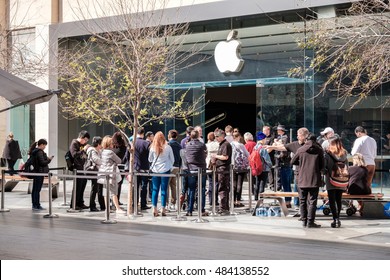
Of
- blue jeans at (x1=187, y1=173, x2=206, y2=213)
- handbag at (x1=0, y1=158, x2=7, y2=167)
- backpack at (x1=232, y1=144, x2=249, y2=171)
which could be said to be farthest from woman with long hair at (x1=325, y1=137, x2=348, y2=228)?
handbag at (x1=0, y1=158, x2=7, y2=167)

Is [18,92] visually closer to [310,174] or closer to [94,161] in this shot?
[310,174]

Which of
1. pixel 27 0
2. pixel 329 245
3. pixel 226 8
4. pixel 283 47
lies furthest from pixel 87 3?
pixel 329 245

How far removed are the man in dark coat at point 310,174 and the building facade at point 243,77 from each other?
542 cm

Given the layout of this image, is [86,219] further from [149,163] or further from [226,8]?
[226,8]

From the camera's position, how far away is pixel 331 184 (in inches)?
588

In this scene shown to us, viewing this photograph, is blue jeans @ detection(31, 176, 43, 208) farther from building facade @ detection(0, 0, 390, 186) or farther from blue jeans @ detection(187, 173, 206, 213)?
building facade @ detection(0, 0, 390, 186)

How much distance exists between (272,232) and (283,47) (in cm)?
1140

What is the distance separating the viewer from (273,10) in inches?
930

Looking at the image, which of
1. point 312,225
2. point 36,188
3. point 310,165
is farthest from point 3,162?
point 310,165

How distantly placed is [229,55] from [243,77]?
93cm

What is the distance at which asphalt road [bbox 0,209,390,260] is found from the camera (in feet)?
37.0

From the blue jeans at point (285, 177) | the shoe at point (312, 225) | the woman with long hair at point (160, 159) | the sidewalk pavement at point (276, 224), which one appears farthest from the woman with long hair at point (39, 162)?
the shoe at point (312, 225)

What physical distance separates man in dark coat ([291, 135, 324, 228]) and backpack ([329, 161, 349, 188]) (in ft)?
1.08

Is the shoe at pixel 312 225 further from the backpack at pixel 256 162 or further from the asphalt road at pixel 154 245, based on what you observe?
the backpack at pixel 256 162
